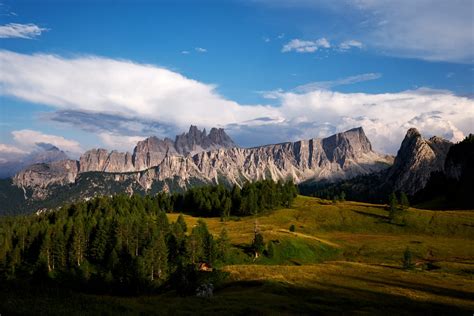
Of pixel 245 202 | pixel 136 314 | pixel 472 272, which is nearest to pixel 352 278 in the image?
pixel 472 272

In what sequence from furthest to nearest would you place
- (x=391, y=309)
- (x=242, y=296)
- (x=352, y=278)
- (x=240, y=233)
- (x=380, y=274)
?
(x=240, y=233), (x=380, y=274), (x=352, y=278), (x=242, y=296), (x=391, y=309)

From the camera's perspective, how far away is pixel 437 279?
67250 millimetres

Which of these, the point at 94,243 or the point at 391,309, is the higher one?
the point at 391,309

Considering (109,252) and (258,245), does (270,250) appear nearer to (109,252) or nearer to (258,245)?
(258,245)

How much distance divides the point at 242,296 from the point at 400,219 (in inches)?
4909

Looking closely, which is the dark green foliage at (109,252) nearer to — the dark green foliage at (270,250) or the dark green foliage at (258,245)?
the dark green foliage at (258,245)

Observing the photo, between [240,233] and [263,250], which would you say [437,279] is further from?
[240,233]

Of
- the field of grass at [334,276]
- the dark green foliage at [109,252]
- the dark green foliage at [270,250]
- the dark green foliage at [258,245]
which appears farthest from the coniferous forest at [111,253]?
the dark green foliage at [270,250]

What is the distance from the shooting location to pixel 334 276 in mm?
67312

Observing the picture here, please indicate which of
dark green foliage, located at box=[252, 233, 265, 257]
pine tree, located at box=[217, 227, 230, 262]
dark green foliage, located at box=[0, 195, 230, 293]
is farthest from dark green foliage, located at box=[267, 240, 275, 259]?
dark green foliage, located at box=[0, 195, 230, 293]

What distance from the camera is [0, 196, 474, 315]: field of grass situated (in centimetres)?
3812

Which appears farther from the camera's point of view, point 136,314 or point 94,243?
point 94,243

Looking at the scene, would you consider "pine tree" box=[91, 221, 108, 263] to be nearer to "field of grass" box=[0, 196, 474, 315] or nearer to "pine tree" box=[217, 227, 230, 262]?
"field of grass" box=[0, 196, 474, 315]

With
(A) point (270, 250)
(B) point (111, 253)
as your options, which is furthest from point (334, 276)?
(B) point (111, 253)
